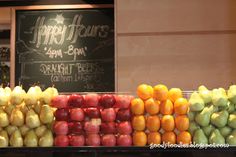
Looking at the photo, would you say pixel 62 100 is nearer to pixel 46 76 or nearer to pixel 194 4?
pixel 194 4

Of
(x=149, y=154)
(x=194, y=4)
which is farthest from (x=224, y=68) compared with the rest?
(x=149, y=154)

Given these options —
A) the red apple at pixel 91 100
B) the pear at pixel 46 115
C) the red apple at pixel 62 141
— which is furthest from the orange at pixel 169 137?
the pear at pixel 46 115

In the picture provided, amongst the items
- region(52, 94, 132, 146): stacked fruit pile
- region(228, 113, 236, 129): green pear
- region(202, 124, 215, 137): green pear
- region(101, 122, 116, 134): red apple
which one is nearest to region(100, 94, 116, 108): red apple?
region(52, 94, 132, 146): stacked fruit pile

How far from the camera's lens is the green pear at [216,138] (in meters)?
2.10

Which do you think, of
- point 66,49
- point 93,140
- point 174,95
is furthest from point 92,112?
point 66,49

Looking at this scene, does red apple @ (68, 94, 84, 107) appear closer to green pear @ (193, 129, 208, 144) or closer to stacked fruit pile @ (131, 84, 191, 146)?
stacked fruit pile @ (131, 84, 191, 146)

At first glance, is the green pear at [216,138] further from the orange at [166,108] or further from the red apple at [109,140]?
the red apple at [109,140]

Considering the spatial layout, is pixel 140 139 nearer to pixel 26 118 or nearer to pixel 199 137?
pixel 199 137

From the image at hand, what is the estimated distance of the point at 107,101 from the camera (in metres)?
2.23

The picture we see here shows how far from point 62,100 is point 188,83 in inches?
60.1

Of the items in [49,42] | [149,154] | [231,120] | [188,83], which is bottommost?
[149,154]

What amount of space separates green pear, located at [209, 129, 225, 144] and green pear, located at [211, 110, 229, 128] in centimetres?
4

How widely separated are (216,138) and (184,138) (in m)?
0.17

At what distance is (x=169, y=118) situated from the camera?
7.09ft
